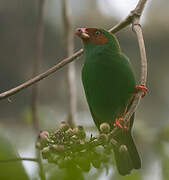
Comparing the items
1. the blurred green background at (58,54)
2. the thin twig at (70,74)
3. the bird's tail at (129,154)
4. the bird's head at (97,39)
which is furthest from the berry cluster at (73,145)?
the blurred green background at (58,54)

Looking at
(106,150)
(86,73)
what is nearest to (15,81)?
(86,73)

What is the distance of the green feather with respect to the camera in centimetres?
312

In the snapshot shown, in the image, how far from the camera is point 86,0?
24.8ft

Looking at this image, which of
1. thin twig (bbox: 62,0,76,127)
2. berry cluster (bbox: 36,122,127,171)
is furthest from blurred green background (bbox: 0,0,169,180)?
berry cluster (bbox: 36,122,127,171)

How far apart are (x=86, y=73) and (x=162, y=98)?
4.15m

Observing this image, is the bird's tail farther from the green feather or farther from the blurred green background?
the blurred green background

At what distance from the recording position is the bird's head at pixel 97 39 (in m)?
3.34

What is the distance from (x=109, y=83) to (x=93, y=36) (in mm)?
484

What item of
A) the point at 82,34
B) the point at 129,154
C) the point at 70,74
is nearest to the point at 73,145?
the point at 129,154

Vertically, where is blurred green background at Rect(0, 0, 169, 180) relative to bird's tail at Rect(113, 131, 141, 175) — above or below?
above

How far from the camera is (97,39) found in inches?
133

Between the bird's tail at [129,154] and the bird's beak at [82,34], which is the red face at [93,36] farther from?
the bird's tail at [129,154]

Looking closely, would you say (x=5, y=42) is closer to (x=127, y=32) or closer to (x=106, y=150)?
(x=127, y=32)

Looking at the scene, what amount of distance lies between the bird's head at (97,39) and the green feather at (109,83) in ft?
0.12
